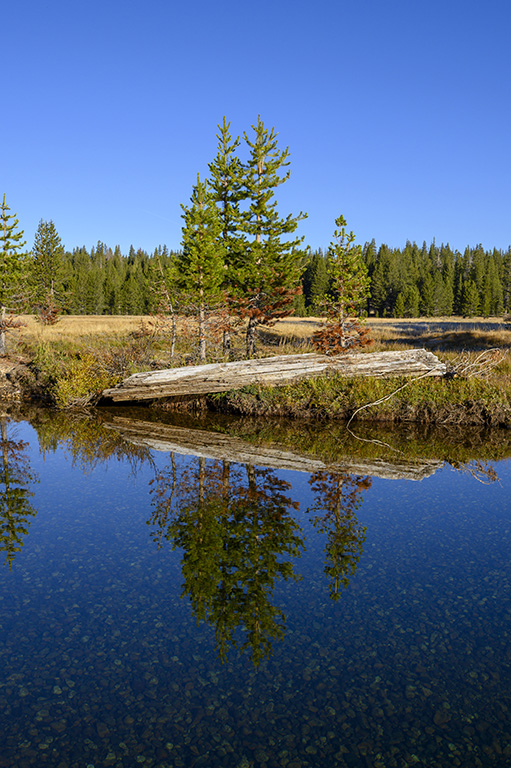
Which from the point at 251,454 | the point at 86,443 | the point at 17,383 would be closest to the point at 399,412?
the point at 251,454

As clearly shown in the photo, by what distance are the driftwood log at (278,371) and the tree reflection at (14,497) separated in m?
5.91

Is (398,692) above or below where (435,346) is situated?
below

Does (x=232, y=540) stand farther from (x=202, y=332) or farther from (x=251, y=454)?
(x=202, y=332)

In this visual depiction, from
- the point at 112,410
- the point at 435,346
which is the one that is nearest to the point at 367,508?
the point at 112,410

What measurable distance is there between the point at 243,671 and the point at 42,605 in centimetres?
274

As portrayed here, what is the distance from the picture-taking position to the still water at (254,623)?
4.21m

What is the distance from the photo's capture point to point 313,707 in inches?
179

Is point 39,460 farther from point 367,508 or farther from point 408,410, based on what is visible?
point 408,410

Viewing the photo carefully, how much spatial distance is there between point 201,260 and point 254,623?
791 inches

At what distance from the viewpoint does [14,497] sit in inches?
400

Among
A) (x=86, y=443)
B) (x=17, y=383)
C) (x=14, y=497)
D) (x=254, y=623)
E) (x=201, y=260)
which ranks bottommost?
(x=254, y=623)

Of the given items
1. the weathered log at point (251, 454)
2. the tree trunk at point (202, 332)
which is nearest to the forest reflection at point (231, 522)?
the weathered log at point (251, 454)

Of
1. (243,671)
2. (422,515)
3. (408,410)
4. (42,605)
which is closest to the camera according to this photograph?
(243,671)

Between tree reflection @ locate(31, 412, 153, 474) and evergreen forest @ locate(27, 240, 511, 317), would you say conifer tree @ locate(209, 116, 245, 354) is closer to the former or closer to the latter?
tree reflection @ locate(31, 412, 153, 474)
